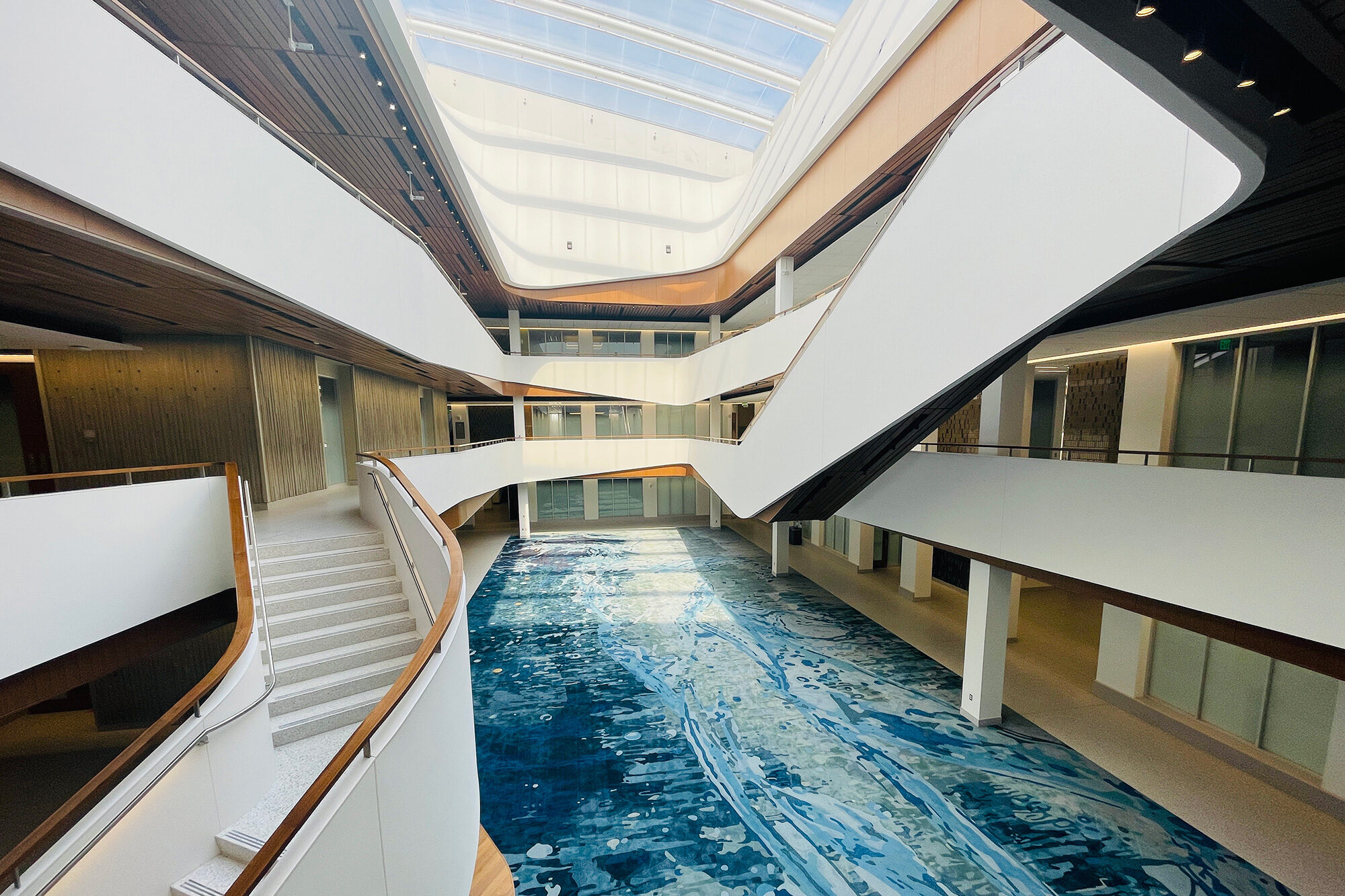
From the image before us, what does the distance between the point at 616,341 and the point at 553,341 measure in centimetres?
254

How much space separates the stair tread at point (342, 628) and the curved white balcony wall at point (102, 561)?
1288 mm

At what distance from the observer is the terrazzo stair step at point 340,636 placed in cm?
477

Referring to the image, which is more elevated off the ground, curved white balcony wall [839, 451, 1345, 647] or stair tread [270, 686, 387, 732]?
curved white balcony wall [839, 451, 1345, 647]

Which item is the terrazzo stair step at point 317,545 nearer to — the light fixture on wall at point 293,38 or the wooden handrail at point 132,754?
the wooden handrail at point 132,754

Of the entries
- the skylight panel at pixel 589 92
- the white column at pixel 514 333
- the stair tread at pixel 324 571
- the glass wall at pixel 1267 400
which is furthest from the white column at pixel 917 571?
the white column at pixel 514 333

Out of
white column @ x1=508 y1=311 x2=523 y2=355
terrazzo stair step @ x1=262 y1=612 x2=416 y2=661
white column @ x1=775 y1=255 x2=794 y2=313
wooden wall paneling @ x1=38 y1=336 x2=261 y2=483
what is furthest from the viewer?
white column @ x1=508 y1=311 x2=523 y2=355

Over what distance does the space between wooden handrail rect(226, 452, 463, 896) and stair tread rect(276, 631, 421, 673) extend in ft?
5.75

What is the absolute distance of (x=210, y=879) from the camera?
A: 323 cm

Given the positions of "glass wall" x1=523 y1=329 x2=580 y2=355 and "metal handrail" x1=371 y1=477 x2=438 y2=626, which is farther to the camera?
"glass wall" x1=523 y1=329 x2=580 y2=355

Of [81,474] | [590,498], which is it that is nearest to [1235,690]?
[81,474]

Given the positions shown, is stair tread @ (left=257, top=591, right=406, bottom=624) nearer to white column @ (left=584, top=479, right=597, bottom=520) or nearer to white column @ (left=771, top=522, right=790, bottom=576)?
white column @ (left=771, top=522, right=790, bottom=576)

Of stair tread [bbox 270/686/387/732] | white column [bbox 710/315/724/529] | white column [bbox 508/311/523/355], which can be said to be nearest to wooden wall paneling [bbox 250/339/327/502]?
stair tread [bbox 270/686/387/732]

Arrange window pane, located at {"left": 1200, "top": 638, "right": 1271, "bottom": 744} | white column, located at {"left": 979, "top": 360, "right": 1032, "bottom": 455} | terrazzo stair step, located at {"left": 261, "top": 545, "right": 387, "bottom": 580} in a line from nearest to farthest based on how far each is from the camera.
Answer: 1. terrazzo stair step, located at {"left": 261, "top": 545, "right": 387, "bottom": 580}
2. window pane, located at {"left": 1200, "top": 638, "right": 1271, "bottom": 744}
3. white column, located at {"left": 979, "top": 360, "right": 1032, "bottom": 455}

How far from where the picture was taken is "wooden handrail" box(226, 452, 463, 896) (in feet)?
5.99
